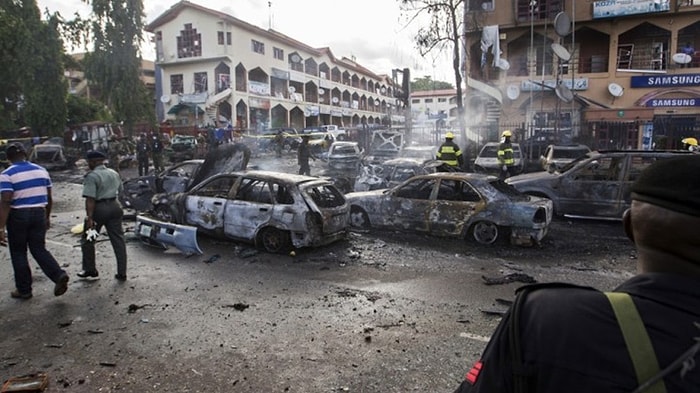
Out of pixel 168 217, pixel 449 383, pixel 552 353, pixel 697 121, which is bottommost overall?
pixel 449 383

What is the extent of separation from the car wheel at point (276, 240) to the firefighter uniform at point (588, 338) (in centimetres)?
671

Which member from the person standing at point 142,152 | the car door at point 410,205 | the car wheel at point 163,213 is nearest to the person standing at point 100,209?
the car wheel at point 163,213

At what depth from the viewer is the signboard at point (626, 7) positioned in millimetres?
23203

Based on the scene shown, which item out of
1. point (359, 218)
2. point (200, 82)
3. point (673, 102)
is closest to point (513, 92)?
point (673, 102)

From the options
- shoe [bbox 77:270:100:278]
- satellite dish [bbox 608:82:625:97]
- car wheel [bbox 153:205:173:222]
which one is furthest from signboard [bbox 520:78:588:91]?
shoe [bbox 77:270:100:278]

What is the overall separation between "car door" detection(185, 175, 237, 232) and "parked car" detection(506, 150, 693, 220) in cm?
663

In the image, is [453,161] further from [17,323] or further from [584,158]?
[17,323]

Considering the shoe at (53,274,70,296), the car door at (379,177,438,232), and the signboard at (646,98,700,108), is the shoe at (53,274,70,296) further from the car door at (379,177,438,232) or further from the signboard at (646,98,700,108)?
the signboard at (646,98,700,108)

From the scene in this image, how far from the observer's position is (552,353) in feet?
3.74

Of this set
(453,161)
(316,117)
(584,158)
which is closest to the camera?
(584,158)

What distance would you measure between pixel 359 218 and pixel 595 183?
5.12 m

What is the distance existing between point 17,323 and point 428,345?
13.8 feet

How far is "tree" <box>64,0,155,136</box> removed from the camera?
2895cm

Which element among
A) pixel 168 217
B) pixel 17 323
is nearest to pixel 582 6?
pixel 168 217
